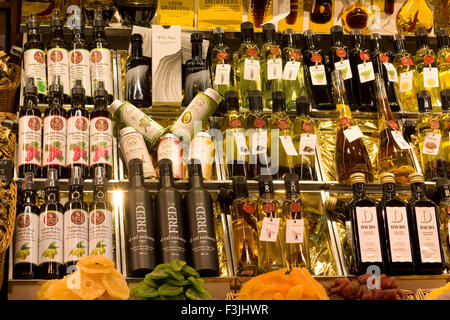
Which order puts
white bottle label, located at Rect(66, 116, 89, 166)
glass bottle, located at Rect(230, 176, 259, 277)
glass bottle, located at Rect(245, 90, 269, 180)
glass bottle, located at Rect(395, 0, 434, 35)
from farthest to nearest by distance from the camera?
1. glass bottle, located at Rect(395, 0, 434, 35)
2. glass bottle, located at Rect(245, 90, 269, 180)
3. white bottle label, located at Rect(66, 116, 89, 166)
4. glass bottle, located at Rect(230, 176, 259, 277)

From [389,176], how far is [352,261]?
353mm

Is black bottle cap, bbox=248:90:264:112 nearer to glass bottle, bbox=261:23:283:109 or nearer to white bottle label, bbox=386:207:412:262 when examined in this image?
glass bottle, bbox=261:23:283:109

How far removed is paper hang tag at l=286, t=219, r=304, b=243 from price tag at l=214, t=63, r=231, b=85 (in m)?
0.73

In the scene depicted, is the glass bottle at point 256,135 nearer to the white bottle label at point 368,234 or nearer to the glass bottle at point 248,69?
the glass bottle at point 248,69

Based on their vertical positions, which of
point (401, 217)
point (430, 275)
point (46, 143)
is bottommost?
point (430, 275)

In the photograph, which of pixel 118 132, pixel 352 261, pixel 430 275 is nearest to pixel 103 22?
pixel 118 132

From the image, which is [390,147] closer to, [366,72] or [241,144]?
[366,72]

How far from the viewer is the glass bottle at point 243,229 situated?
2.69 m

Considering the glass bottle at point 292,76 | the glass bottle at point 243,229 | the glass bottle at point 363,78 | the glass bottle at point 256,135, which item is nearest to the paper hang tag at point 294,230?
the glass bottle at point 243,229

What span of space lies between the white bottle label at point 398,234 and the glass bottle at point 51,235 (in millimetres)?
1183

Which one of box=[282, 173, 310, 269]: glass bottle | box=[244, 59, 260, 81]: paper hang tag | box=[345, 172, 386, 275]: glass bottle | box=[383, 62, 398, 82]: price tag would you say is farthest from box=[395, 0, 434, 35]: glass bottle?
box=[282, 173, 310, 269]: glass bottle

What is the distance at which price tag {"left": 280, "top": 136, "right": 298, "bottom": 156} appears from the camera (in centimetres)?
296

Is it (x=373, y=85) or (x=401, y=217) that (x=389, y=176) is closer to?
(x=401, y=217)

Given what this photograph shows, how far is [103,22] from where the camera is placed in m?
3.19
